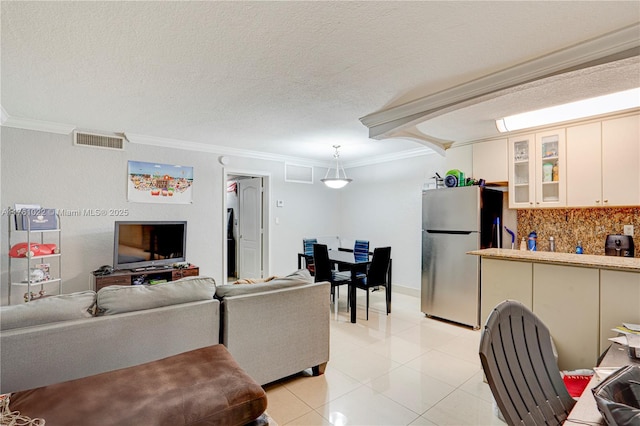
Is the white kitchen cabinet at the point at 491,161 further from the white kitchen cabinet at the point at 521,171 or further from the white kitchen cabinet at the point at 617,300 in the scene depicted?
the white kitchen cabinet at the point at 617,300

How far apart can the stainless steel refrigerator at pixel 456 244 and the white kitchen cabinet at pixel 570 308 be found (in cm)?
151

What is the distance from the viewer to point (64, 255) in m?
3.89

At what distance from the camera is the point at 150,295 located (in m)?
2.03

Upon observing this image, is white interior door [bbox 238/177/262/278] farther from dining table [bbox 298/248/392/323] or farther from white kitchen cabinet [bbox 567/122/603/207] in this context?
white kitchen cabinet [bbox 567/122/603/207]

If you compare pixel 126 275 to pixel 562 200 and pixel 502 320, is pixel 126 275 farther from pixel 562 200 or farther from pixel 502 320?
Answer: pixel 562 200

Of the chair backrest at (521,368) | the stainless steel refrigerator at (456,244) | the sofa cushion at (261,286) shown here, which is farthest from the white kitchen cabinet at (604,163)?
the sofa cushion at (261,286)

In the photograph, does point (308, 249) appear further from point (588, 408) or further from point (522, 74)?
point (588, 408)

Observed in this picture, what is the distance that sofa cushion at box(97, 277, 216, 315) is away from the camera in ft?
6.20

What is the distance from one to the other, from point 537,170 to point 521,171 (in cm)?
22

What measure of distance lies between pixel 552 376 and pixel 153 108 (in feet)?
12.5

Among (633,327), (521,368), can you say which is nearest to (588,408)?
(521,368)

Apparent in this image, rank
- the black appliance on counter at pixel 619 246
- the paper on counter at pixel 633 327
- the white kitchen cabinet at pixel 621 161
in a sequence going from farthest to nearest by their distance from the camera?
the black appliance on counter at pixel 619 246, the white kitchen cabinet at pixel 621 161, the paper on counter at pixel 633 327

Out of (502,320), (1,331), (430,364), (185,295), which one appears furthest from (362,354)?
(1,331)

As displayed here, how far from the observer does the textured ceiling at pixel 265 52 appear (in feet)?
5.67
